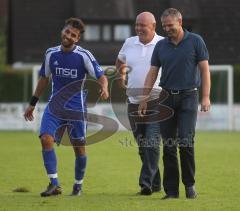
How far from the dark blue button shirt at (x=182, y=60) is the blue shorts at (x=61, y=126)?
127cm

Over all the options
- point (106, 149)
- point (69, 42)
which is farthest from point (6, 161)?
→ point (69, 42)

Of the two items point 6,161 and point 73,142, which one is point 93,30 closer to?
point 6,161

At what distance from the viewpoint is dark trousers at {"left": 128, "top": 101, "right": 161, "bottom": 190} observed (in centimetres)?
1116

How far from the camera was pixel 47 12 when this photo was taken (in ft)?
157

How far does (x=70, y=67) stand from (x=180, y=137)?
1662 millimetres

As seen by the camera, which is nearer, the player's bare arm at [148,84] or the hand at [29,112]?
the player's bare arm at [148,84]

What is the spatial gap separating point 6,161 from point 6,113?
58.9 ft

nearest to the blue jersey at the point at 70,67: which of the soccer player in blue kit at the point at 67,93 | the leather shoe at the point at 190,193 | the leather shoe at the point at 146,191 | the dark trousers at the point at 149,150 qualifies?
the soccer player in blue kit at the point at 67,93

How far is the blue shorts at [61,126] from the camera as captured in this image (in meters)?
10.6

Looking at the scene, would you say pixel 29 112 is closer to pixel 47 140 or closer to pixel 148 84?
pixel 47 140

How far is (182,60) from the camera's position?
1005 centimetres

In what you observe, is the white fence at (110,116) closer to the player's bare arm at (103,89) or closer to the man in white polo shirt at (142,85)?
the man in white polo shirt at (142,85)

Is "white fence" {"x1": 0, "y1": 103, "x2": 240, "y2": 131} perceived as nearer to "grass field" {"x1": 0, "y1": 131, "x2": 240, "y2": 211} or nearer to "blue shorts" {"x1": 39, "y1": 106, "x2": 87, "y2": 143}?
"grass field" {"x1": 0, "y1": 131, "x2": 240, "y2": 211}

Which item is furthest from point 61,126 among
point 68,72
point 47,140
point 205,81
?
point 205,81
